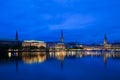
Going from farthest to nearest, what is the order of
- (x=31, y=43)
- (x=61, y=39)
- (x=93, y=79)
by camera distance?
1. (x=61, y=39)
2. (x=31, y=43)
3. (x=93, y=79)

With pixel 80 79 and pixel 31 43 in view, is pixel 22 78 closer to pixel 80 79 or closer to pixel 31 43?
pixel 80 79

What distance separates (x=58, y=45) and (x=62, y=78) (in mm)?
168681

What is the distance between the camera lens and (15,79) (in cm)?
1872

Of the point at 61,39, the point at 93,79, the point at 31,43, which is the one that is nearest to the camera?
the point at 93,79

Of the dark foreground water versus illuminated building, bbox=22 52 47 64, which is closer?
the dark foreground water

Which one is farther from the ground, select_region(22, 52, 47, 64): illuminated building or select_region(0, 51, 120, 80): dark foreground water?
select_region(22, 52, 47, 64): illuminated building

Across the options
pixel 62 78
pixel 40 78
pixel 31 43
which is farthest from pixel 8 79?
pixel 31 43

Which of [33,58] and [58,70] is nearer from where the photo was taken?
[58,70]

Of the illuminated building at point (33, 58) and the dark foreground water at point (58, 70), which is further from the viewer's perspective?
the illuminated building at point (33, 58)

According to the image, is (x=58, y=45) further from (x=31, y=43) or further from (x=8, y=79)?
(x=8, y=79)

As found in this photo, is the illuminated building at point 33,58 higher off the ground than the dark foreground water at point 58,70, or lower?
higher

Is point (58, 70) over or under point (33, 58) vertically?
under

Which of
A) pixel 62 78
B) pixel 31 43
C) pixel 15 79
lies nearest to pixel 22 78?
pixel 15 79

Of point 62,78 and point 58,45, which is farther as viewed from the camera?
point 58,45
